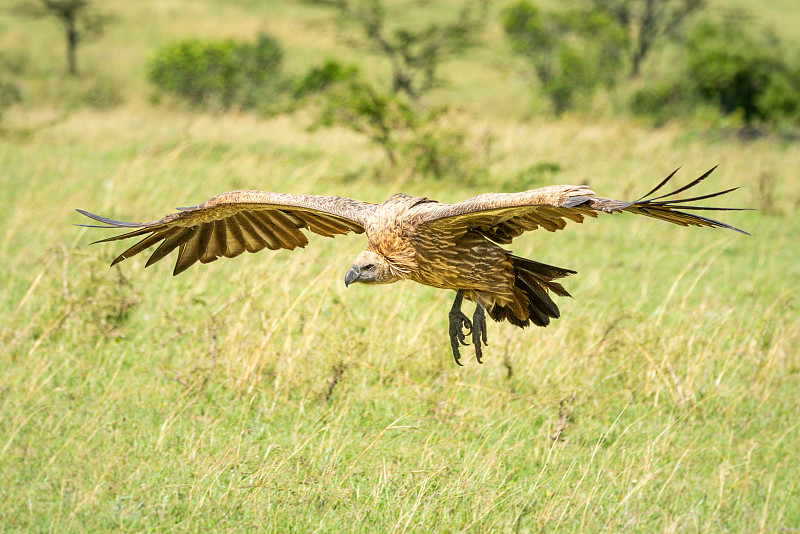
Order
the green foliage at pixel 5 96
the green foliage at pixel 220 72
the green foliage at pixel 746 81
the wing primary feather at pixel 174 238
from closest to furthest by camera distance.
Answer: the wing primary feather at pixel 174 238
the green foliage at pixel 5 96
the green foliage at pixel 746 81
the green foliage at pixel 220 72

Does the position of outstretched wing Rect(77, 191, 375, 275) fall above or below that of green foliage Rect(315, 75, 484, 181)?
below

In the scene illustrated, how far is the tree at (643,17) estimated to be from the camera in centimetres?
2938

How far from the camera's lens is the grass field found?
4270 millimetres

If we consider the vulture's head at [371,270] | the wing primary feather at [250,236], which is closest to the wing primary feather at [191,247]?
the wing primary feather at [250,236]

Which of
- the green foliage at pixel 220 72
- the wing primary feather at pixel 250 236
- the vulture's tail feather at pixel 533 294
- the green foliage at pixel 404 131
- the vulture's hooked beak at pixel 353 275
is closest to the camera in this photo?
the vulture's hooked beak at pixel 353 275

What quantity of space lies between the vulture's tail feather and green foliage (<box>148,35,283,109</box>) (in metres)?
16.4

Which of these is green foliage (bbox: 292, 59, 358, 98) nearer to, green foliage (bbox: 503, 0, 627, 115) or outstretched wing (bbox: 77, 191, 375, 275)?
green foliage (bbox: 503, 0, 627, 115)

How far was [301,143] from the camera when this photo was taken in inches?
538

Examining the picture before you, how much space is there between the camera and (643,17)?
97.2 ft

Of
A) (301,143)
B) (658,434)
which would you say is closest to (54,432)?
(658,434)

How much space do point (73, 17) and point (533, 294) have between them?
31.8m

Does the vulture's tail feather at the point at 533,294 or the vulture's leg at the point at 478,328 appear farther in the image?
the vulture's tail feather at the point at 533,294

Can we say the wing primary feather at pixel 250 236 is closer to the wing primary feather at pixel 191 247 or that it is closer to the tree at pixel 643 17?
the wing primary feather at pixel 191 247

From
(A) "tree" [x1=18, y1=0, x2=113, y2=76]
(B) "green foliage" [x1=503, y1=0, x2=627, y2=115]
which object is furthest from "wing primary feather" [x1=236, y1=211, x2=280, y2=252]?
(A) "tree" [x1=18, y1=0, x2=113, y2=76]
